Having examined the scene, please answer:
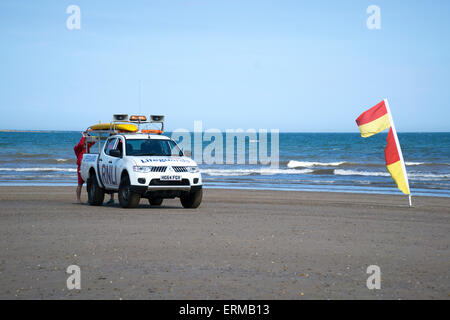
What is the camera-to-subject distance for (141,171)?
1448 centimetres

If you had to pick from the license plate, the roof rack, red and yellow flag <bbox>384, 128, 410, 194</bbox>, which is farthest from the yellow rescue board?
red and yellow flag <bbox>384, 128, 410, 194</bbox>

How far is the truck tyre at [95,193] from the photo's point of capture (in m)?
16.2

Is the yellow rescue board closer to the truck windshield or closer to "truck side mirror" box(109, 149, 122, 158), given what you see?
the truck windshield

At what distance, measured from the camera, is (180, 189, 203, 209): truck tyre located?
15118 millimetres

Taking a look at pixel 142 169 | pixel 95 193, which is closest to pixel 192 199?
pixel 142 169

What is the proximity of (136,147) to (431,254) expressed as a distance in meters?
8.57

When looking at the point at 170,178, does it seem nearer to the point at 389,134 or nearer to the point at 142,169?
the point at 142,169

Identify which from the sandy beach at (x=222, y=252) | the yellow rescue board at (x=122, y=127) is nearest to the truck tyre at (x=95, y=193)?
the sandy beach at (x=222, y=252)

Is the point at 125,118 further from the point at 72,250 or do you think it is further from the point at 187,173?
the point at 72,250

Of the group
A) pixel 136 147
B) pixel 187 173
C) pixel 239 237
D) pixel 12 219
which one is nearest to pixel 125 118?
pixel 136 147

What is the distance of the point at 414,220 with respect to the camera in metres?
13.7

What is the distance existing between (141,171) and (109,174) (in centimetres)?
163

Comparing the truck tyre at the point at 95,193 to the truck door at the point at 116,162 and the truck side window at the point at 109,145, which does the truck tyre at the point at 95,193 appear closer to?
the truck door at the point at 116,162

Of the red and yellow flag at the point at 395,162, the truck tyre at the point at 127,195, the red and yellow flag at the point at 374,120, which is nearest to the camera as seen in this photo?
the truck tyre at the point at 127,195
